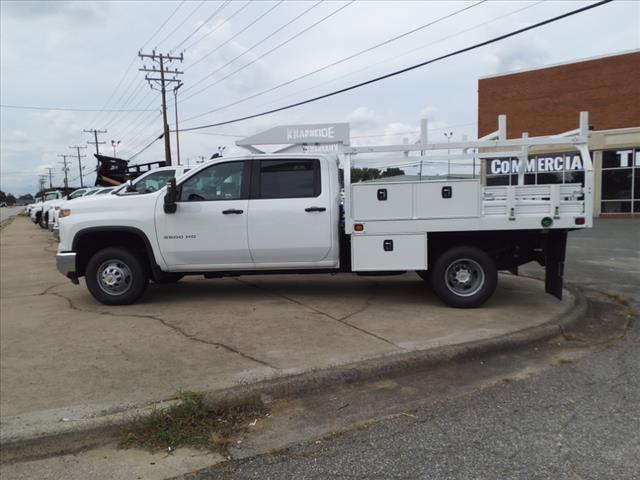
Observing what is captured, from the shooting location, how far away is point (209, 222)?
6809 millimetres

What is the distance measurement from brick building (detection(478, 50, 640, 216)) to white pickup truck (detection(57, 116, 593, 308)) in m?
19.4

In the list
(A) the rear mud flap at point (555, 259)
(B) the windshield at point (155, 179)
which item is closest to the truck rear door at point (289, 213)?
(A) the rear mud flap at point (555, 259)

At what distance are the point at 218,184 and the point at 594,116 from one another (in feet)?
85.1

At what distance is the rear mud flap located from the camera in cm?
643

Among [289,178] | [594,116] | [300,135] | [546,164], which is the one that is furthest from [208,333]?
[594,116]

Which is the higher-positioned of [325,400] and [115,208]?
[115,208]

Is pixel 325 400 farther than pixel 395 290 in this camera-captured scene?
No

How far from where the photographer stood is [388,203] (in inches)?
253

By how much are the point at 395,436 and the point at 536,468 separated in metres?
0.89

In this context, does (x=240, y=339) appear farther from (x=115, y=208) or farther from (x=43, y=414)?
(x=115, y=208)

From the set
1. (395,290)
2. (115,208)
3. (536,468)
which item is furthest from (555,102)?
(536,468)

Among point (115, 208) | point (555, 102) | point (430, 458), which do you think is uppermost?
point (555, 102)

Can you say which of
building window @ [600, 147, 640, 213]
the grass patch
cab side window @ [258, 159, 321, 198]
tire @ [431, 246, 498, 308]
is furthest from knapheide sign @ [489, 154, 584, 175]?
the grass patch

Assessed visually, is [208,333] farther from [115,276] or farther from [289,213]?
[115,276]
